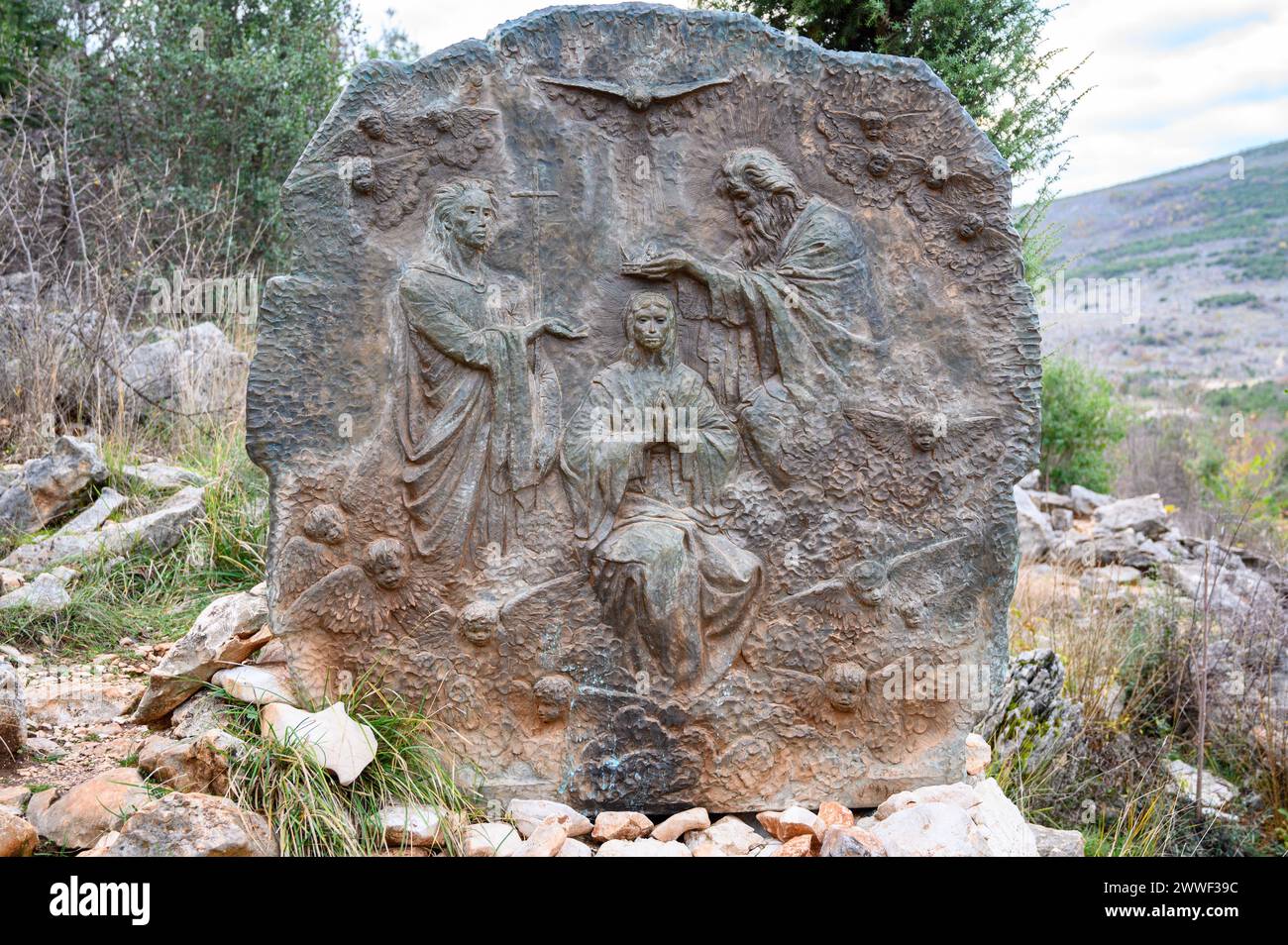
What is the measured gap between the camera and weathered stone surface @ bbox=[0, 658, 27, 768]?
445cm

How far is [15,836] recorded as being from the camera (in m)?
3.76

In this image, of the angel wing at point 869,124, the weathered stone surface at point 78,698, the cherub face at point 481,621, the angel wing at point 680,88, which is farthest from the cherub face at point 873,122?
the weathered stone surface at point 78,698

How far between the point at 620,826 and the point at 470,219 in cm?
232

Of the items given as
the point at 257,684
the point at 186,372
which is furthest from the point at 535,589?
the point at 186,372

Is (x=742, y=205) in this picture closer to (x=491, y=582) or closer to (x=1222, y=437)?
(x=491, y=582)

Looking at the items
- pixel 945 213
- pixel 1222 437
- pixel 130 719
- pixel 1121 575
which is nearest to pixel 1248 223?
pixel 1222 437

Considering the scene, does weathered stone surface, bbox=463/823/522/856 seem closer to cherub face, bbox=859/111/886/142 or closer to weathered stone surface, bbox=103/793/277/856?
weathered stone surface, bbox=103/793/277/856

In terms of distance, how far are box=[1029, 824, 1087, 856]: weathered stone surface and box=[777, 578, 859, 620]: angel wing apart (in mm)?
1181

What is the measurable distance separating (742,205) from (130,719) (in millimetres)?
3354

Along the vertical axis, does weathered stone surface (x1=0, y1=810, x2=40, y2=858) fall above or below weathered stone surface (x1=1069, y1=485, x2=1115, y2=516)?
below

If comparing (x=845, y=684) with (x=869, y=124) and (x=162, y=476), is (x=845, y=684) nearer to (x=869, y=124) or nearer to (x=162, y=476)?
(x=869, y=124)

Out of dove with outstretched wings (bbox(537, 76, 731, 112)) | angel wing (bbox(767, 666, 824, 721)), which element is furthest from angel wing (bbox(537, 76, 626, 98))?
angel wing (bbox(767, 666, 824, 721))

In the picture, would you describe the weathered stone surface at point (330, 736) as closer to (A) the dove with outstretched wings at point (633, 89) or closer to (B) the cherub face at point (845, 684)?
(B) the cherub face at point (845, 684)
